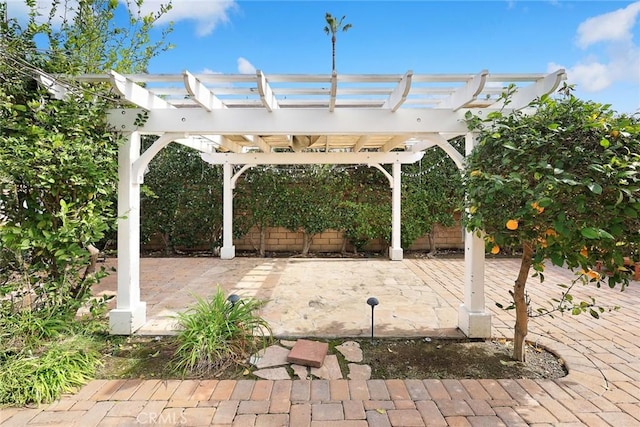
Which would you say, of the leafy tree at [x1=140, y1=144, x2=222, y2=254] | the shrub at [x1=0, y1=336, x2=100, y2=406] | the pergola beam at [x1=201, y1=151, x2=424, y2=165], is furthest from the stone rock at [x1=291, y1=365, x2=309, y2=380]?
the leafy tree at [x1=140, y1=144, x2=222, y2=254]

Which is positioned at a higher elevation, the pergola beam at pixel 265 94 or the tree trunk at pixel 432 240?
the pergola beam at pixel 265 94

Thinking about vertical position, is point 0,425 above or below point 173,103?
below

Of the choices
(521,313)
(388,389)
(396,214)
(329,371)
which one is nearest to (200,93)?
(329,371)

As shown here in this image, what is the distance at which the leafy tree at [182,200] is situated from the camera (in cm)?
897

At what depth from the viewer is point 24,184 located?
10.7 ft

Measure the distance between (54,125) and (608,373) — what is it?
225 inches

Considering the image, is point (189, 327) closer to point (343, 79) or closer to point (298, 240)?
point (343, 79)

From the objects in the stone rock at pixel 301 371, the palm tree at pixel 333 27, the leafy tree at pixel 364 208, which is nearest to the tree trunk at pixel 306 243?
the leafy tree at pixel 364 208

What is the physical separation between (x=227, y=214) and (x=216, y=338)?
19.1 feet

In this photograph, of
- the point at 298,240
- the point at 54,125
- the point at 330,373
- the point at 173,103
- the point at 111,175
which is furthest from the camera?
the point at 298,240

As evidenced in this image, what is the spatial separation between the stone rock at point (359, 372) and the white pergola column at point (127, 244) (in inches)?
101

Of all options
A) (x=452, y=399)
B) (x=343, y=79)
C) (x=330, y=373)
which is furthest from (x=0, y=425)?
(x=343, y=79)

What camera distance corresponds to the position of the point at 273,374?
3.04 m

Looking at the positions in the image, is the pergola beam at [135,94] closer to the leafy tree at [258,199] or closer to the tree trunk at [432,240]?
the leafy tree at [258,199]
